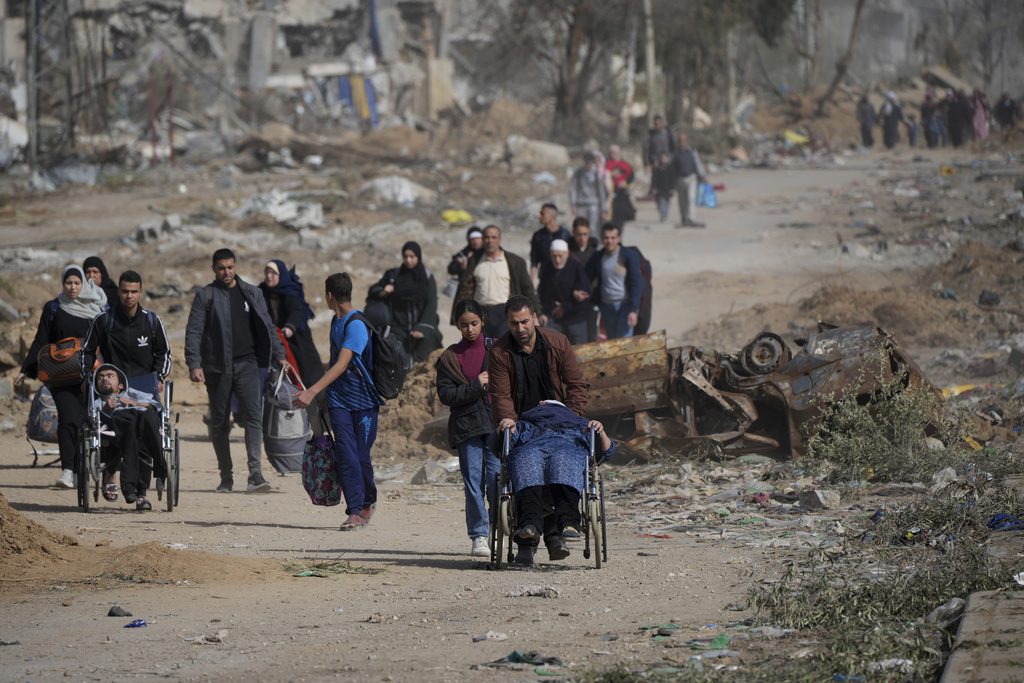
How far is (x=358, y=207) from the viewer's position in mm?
26312

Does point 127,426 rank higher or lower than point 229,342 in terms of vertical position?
lower

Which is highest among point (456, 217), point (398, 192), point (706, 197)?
point (398, 192)

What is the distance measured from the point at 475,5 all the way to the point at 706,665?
5856 cm

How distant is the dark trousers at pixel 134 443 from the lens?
31.2ft

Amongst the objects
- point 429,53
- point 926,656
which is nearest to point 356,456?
point 926,656

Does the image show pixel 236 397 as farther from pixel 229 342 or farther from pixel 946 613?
pixel 946 613

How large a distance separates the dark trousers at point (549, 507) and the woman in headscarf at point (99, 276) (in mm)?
4521

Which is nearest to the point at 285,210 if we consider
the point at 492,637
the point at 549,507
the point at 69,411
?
the point at 69,411

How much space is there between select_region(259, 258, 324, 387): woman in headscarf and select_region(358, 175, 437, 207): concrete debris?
15058 millimetres

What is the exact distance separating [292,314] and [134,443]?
95.2 inches

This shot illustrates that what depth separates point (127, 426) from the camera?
9.53m

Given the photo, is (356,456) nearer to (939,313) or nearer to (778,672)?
(778,672)

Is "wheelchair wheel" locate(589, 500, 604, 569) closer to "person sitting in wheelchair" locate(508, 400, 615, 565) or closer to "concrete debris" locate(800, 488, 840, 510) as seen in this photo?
"person sitting in wheelchair" locate(508, 400, 615, 565)

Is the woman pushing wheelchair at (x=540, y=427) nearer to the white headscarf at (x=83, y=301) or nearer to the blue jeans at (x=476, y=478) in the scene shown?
the blue jeans at (x=476, y=478)
